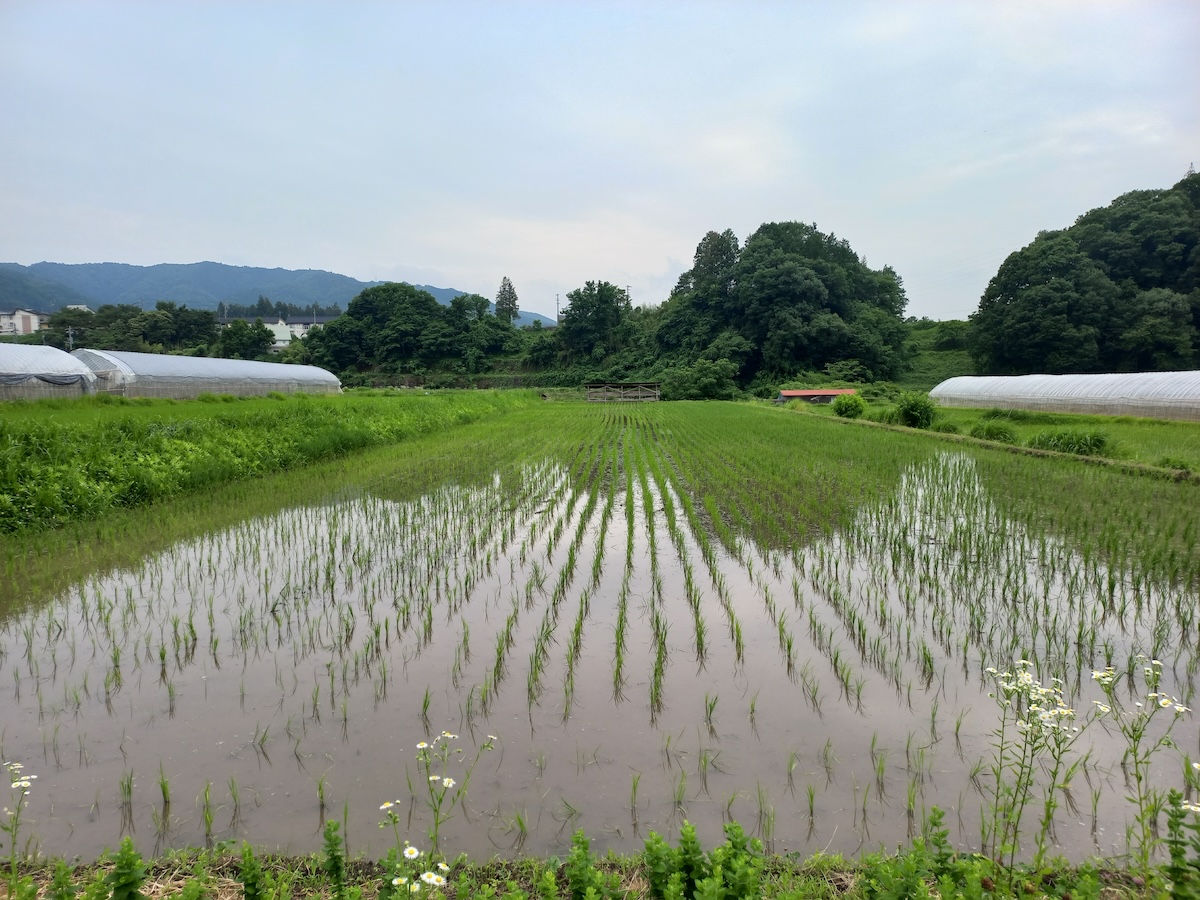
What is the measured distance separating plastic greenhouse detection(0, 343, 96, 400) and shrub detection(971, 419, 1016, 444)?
2718cm

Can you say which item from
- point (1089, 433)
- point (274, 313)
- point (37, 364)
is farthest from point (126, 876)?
point (274, 313)

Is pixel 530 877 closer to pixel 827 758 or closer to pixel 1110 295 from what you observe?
pixel 827 758

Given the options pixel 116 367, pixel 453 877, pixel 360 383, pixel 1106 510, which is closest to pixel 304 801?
pixel 453 877

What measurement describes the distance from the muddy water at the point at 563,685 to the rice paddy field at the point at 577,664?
18 mm

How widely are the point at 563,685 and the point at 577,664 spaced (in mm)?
269

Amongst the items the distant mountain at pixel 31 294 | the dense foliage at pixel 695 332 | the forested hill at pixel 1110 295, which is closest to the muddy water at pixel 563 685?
the forested hill at pixel 1110 295

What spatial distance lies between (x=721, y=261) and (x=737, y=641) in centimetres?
6034

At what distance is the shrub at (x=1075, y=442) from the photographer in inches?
450

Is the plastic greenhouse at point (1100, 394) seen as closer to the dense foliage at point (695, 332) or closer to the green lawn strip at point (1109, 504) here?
the green lawn strip at point (1109, 504)

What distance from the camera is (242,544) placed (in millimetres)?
6559

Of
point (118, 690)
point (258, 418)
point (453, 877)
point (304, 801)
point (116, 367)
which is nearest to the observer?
point (453, 877)

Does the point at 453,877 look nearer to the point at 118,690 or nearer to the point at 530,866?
the point at 530,866

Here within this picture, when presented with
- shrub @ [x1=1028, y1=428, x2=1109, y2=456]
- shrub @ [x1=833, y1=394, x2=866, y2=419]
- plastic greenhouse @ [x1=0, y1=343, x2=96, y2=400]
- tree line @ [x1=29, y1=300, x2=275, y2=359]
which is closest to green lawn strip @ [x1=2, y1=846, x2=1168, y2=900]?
shrub @ [x1=1028, y1=428, x2=1109, y2=456]

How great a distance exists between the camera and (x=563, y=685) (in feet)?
11.7
